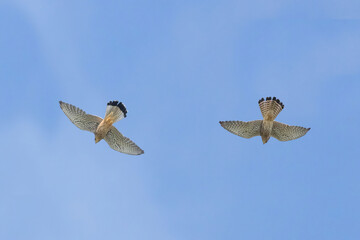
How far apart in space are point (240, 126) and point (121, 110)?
4.43 metres

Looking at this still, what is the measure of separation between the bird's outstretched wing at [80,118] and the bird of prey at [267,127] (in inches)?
185

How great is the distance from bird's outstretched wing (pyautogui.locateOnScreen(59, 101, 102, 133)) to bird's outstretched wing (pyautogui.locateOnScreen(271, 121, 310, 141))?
6.46 meters

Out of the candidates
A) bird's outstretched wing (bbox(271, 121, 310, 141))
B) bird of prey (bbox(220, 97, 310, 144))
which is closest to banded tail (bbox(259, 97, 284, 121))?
bird of prey (bbox(220, 97, 310, 144))

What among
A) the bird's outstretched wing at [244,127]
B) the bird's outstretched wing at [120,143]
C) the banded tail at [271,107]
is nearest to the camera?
the banded tail at [271,107]

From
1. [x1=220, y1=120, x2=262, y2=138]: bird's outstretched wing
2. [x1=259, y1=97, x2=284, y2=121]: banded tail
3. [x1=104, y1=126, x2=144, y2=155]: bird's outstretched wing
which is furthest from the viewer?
[x1=220, y1=120, x2=262, y2=138]: bird's outstretched wing

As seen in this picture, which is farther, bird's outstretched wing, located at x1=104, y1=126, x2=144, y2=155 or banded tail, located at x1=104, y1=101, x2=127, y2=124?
bird's outstretched wing, located at x1=104, y1=126, x2=144, y2=155

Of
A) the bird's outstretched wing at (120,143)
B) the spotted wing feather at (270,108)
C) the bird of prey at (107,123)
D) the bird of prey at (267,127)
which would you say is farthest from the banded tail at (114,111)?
the spotted wing feather at (270,108)

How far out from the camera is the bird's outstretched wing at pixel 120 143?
24109 millimetres

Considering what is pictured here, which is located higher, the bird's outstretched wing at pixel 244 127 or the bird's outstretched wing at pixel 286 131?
the bird's outstretched wing at pixel 286 131

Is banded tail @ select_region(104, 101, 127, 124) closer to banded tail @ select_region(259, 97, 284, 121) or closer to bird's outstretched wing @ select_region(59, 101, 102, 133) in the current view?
bird's outstretched wing @ select_region(59, 101, 102, 133)

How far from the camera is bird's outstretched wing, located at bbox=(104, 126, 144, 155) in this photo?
24109mm

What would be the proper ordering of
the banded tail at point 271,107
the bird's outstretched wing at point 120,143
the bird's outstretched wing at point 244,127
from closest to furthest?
the banded tail at point 271,107 < the bird's outstretched wing at point 120,143 < the bird's outstretched wing at point 244,127

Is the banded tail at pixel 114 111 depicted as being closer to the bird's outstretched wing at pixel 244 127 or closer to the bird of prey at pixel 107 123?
the bird of prey at pixel 107 123

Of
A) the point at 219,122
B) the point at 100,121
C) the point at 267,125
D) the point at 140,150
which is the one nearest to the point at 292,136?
the point at 267,125
